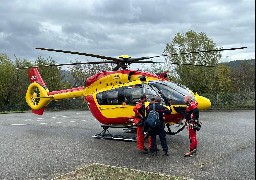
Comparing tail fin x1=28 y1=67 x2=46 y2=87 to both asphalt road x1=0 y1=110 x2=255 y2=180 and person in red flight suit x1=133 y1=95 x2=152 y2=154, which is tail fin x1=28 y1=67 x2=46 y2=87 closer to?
asphalt road x1=0 y1=110 x2=255 y2=180

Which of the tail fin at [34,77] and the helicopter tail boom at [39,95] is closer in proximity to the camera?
the helicopter tail boom at [39,95]

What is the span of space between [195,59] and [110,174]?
31.9 meters

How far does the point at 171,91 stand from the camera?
11.3 m

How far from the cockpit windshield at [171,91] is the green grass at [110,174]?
3925mm

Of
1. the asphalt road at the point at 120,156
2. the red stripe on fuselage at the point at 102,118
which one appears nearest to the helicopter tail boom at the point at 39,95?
the red stripe on fuselage at the point at 102,118

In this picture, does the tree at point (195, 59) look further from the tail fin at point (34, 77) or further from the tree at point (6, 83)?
the tree at point (6, 83)

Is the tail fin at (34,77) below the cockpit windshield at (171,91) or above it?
above

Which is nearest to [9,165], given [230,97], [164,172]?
[164,172]

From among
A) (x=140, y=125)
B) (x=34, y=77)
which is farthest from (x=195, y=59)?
(x=140, y=125)

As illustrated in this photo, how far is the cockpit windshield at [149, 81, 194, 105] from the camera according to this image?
36.4ft

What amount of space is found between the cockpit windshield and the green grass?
3925 mm

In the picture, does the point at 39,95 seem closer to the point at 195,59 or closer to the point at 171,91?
the point at 171,91

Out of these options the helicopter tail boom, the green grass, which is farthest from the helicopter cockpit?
the green grass

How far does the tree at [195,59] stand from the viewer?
35.7m
